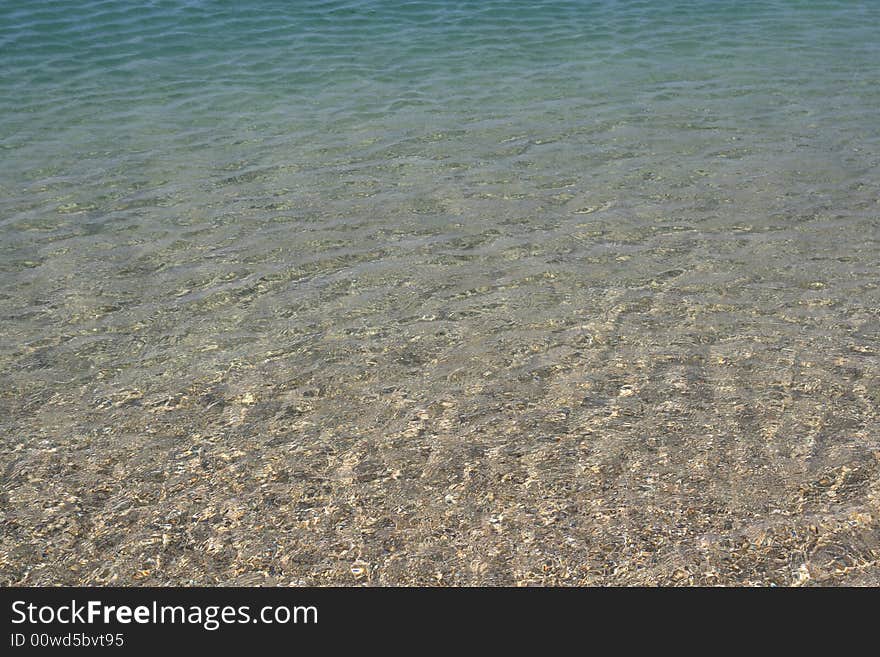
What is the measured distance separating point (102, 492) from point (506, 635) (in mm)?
1711

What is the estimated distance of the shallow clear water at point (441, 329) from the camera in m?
3.30

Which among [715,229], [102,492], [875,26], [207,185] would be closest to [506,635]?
[102,492]

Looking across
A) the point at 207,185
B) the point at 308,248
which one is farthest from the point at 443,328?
the point at 207,185

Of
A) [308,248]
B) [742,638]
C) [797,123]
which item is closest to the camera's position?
[742,638]

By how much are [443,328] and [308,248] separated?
1453 mm

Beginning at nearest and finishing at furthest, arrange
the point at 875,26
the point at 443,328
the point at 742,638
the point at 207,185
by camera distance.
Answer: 1. the point at 742,638
2. the point at 443,328
3. the point at 207,185
4. the point at 875,26

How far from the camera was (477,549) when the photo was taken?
3.22 m

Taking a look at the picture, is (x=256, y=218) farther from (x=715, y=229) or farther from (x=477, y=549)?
(x=477, y=549)

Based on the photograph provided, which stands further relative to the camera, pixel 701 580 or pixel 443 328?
pixel 443 328

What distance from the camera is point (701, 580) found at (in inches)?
121

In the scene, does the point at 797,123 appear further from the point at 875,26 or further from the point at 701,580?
the point at 701,580

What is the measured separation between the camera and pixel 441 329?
476 cm

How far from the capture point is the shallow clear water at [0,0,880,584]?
330 centimetres

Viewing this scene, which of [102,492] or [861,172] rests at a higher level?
[102,492]
